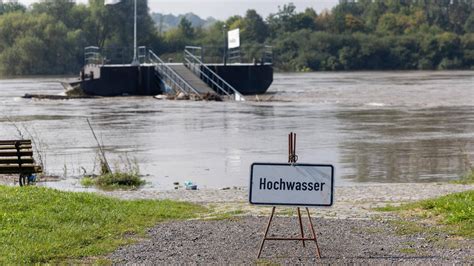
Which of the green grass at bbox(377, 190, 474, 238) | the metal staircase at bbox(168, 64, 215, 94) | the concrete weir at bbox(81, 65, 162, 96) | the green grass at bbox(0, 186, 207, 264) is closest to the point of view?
the green grass at bbox(0, 186, 207, 264)

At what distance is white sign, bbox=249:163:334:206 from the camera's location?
9656 millimetres

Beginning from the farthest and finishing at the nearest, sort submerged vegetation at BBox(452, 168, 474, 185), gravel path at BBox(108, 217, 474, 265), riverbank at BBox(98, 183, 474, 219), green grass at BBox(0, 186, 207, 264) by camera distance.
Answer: submerged vegetation at BBox(452, 168, 474, 185), riverbank at BBox(98, 183, 474, 219), green grass at BBox(0, 186, 207, 264), gravel path at BBox(108, 217, 474, 265)

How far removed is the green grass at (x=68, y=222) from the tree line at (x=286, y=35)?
69.9m

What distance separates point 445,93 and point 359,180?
35904mm

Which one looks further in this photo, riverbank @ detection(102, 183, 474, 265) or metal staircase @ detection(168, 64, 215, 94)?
metal staircase @ detection(168, 64, 215, 94)

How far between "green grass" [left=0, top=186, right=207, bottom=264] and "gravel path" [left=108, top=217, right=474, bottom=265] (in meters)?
0.33

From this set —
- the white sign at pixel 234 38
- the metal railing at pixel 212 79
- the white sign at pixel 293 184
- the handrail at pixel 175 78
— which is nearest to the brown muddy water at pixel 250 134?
the handrail at pixel 175 78

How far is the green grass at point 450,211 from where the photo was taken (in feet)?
36.2

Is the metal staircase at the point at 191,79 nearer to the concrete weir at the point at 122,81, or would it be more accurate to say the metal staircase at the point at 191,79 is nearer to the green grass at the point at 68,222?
the concrete weir at the point at 122,81

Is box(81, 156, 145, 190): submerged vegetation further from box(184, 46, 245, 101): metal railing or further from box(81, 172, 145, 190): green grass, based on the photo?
box(184, 46, 245, 101): metal railing

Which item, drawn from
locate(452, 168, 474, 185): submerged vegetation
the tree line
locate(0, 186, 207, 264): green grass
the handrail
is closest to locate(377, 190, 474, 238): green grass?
locate(0, 186, 207, 264): green grass

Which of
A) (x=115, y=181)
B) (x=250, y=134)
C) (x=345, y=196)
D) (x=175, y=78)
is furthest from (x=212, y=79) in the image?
(x=345, y=196)

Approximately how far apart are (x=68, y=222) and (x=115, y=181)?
724 centimetres

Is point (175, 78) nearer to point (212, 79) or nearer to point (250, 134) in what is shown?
point (212, 79)
